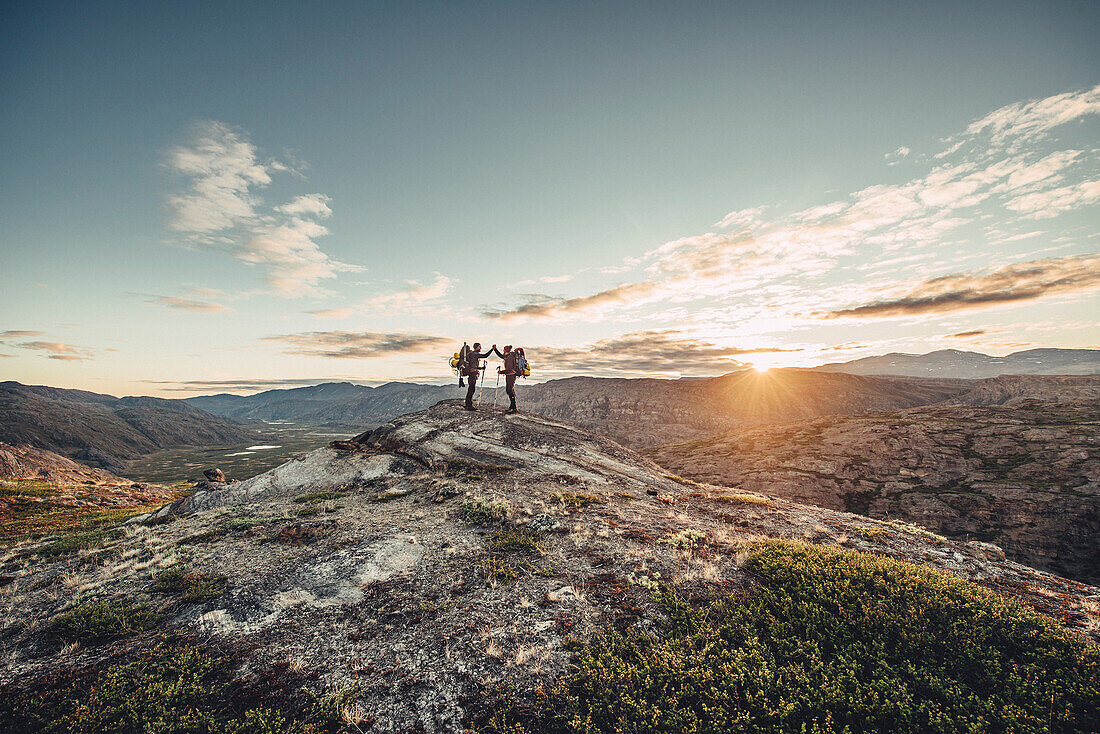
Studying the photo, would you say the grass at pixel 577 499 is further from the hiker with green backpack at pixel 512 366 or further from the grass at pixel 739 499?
the hiker with green backpack at pixel 512 366

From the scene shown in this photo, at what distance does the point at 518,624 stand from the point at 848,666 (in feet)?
20.5

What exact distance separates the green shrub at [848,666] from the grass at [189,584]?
948 centimetres

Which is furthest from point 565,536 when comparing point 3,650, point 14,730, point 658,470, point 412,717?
point 658,470

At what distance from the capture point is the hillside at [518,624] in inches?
247

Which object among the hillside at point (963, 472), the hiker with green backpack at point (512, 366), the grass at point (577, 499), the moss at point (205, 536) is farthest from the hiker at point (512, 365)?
the hillside at point (963, 472)

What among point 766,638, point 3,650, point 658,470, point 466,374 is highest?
point 466,374

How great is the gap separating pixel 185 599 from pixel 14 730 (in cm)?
390

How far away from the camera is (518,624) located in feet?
28.1

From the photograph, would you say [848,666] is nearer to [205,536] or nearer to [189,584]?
[189,584]

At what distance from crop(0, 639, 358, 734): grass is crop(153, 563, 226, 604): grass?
2.33m

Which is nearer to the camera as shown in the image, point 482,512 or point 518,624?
point 518,624

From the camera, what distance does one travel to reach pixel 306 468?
79.2ft

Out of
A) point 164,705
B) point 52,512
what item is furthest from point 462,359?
point 52,512

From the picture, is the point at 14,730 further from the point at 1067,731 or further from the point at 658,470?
the point at 658,470
